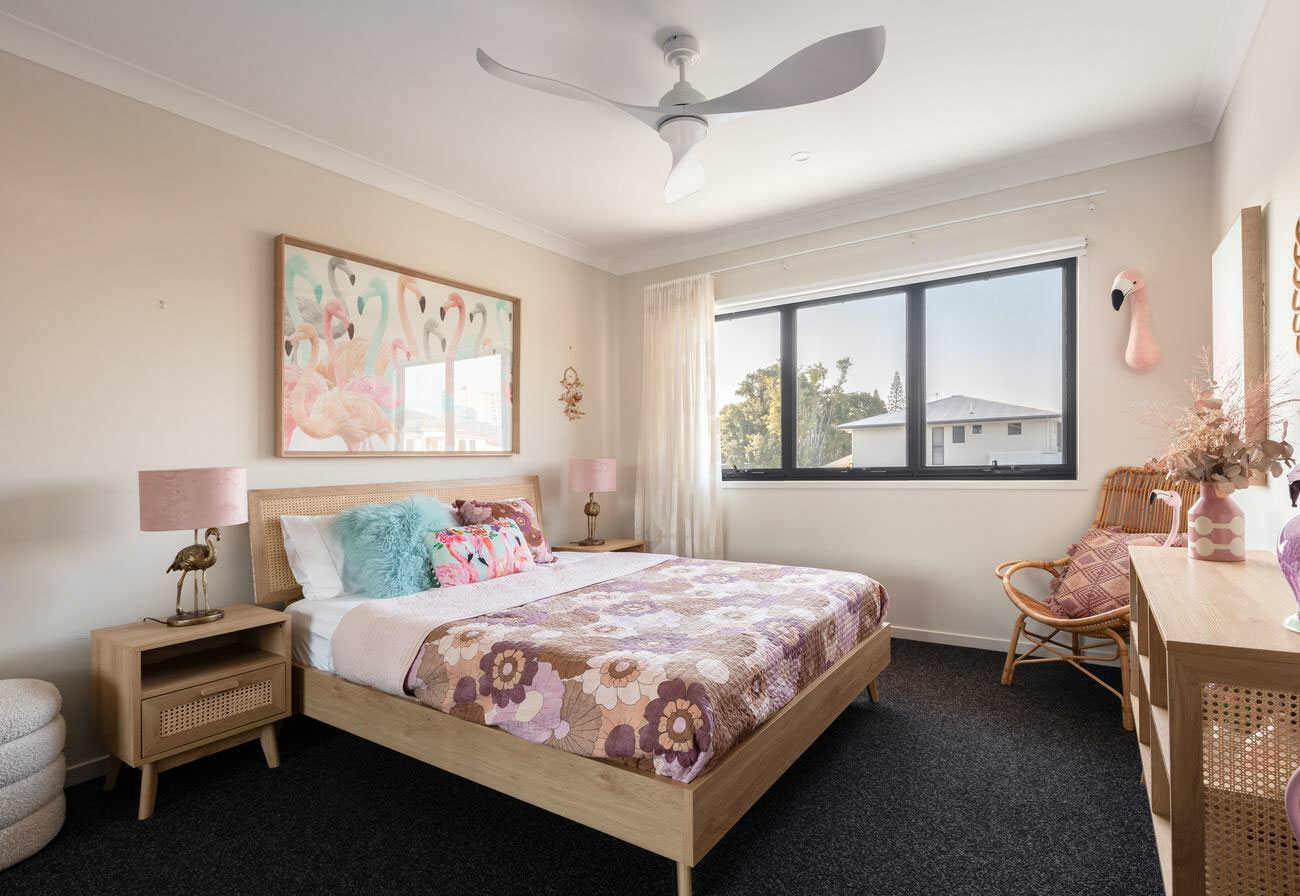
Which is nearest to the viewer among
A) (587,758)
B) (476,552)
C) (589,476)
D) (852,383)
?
(587,758)

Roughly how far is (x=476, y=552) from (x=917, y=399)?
280 cm

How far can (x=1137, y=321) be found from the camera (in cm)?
330

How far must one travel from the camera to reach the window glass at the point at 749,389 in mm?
4684

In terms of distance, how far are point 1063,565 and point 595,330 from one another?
3428 mm

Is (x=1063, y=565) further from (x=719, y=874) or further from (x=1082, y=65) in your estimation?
(x=719, y=874)

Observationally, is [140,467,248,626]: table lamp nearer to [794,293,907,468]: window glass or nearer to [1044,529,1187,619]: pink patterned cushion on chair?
[794,293,907,468]: window glass

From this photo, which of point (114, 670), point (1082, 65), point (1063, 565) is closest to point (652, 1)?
point (1082, 65)

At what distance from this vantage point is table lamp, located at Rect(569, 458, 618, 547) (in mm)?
4488

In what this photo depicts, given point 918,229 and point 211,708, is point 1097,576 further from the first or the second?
point 211,708

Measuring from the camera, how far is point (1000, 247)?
372 cm

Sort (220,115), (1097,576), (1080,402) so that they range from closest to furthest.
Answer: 1. (220,115)
2. (1097,576)
3. (1080,402)

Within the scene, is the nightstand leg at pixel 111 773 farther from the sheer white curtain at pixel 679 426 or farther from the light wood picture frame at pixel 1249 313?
the light wood picture frame at pixel 1249 313

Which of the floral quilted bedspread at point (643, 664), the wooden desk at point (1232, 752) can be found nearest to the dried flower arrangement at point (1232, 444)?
the wooden desk at point (1232, 752)

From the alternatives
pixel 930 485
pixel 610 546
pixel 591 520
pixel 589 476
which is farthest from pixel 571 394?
pixel 930 485
